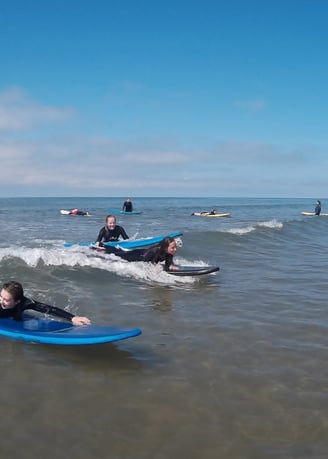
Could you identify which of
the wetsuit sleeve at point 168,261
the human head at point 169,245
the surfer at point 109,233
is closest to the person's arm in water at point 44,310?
the human head at point 169,245

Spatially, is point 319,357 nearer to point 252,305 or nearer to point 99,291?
point 252,305

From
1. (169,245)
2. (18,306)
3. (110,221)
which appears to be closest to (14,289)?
(18,306)

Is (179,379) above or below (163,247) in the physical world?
below

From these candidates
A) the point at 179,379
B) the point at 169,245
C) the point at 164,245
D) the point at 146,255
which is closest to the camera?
the point at 179,379

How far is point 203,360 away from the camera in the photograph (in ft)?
17.8

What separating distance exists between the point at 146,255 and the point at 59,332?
5527 mm

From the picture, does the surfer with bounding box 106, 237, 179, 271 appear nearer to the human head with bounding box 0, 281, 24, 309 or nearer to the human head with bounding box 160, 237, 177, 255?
the human head with bounding box 160, 237, 177, 255

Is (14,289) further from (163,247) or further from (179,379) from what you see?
(163,247)

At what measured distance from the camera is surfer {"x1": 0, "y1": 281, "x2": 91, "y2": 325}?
5.69 meters

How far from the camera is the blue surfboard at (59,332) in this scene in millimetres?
5289

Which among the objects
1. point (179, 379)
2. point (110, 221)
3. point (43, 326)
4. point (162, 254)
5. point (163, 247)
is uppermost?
point (110, 221)

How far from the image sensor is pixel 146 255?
11086 millimetres

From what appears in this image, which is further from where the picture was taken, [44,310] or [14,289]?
[44,310]

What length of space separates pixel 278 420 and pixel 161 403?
1119 mm
